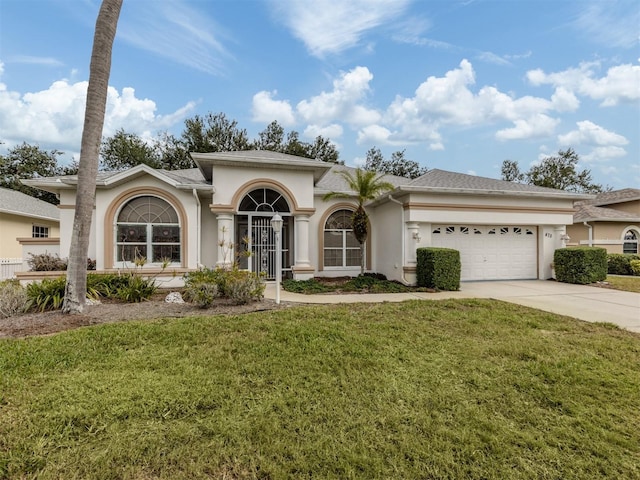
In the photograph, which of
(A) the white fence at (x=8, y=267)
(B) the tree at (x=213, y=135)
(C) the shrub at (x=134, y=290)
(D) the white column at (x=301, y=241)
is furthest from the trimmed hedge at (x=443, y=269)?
(B) the tree at (x=213, y=135)

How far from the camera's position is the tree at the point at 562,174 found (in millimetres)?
34219

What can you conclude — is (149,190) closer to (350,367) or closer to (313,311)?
(313,311)

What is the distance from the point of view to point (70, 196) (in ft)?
37.8

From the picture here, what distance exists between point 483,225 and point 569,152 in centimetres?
3094

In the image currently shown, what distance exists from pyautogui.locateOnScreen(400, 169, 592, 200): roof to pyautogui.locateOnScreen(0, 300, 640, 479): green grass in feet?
22.5

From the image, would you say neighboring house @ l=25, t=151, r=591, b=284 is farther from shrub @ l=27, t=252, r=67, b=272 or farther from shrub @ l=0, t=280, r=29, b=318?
shrub @ l=0, t=280, r=29, b=318

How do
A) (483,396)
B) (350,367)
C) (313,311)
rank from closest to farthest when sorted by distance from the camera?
(483,396) < (350,367) < (313,311)

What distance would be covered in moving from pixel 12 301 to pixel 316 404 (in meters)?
7.28

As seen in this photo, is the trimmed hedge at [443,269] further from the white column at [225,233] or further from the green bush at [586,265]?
the white column at [225,233]

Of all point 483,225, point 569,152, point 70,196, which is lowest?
point 483,225

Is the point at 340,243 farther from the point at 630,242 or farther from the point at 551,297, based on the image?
the point at 630,242

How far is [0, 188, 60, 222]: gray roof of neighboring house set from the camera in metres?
15.6

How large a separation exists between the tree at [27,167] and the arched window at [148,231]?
23.8 m

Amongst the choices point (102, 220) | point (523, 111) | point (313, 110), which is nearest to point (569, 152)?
point (523, 111)
